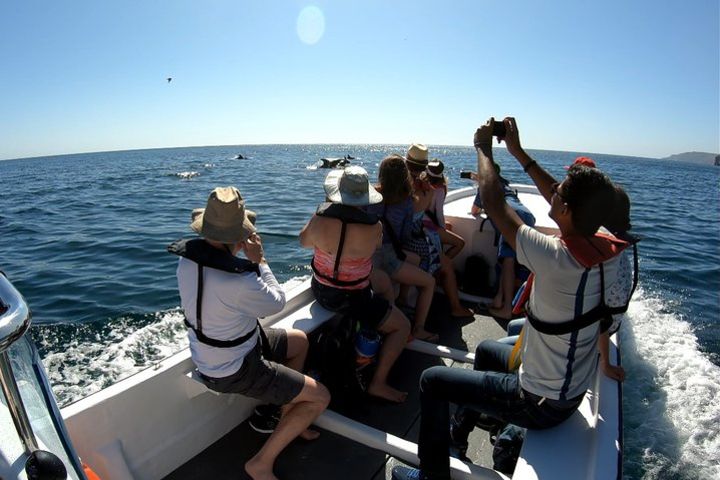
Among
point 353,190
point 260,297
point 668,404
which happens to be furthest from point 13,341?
point 668,404

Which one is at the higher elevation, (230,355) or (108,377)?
(230,355)

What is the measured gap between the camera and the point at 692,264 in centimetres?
888

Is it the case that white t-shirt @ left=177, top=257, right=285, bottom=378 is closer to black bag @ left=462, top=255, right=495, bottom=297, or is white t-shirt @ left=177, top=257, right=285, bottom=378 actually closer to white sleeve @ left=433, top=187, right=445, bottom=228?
white sleeve @ left=433, top=187, right=445, bottom=228

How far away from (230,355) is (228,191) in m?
0.79

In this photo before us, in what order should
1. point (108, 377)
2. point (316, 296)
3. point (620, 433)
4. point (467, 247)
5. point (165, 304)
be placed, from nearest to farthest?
point (620, 433) → point (316, 296) → point (108, 377) → point (467, 247) → point (165, 304)

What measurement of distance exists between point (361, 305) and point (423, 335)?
3.29ft

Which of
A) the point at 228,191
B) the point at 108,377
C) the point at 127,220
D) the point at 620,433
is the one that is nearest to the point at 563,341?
the point at 620,433

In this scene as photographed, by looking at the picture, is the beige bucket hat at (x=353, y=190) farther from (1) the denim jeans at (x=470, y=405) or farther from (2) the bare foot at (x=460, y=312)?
(2) the bare foot at (x=460, y=312)

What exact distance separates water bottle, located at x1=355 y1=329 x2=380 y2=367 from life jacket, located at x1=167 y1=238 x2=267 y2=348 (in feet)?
3.46

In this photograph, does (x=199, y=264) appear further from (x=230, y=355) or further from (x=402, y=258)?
(x=402, y=258)

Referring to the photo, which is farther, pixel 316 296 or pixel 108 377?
pixel 108 377

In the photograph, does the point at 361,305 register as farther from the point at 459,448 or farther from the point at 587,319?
the point at 587,319

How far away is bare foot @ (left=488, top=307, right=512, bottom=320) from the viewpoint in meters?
4.20

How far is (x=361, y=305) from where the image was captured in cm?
290
